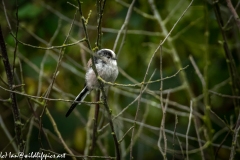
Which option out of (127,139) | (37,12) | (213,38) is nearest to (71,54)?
(37,12)

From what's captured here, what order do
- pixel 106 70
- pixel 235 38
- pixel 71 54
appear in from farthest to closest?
1. pixel 71 54
2. pixel 235 38
3. pixel 106 70

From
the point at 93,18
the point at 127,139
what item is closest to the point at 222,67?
the point at 127,139

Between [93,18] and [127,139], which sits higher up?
[93,18]

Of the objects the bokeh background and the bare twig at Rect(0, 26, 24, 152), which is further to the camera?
the bokeh background

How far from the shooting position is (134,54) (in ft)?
20.7

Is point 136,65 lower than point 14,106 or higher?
higher

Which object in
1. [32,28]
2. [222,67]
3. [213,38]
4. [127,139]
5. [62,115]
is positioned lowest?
[127,139]

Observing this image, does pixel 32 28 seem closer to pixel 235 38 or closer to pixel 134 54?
pixel 134 54

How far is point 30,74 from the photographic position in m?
6.13

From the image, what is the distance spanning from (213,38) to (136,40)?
105 cm

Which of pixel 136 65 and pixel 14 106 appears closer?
pixel 14 106

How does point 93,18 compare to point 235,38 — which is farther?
point 93,18

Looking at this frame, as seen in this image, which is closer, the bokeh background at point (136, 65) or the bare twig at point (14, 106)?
the bare twig at point (14, 106)

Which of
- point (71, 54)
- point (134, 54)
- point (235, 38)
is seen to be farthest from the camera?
point (71, 54)
